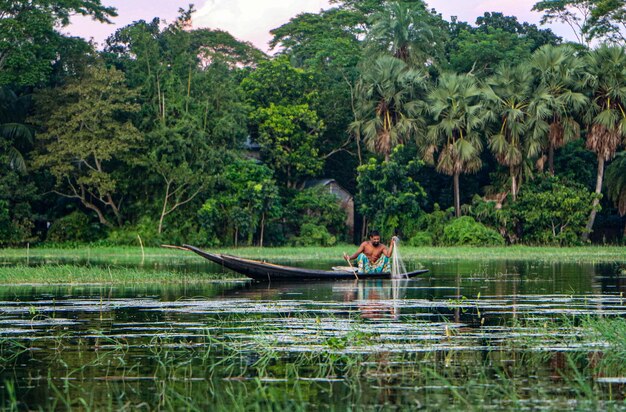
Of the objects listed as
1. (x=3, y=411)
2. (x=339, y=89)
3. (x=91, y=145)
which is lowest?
(x=3, y=411)

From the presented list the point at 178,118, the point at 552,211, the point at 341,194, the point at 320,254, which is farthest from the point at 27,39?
the point at 552,211

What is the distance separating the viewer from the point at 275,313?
14.8 meters

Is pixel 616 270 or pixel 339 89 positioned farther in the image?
pixel 339 89

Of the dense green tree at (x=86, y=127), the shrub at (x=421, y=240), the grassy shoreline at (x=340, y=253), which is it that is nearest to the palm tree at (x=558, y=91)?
the grassy shoreline at (x=340, y=253)

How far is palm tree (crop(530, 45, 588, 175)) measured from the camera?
42.9 metres

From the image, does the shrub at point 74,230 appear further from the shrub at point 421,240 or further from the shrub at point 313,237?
the shrub at point 421,240

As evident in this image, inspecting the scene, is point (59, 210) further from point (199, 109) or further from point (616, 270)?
point (616, 270)

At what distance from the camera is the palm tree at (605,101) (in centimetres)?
→ 4228

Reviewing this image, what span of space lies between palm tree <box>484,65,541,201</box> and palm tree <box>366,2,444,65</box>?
411 centimetres

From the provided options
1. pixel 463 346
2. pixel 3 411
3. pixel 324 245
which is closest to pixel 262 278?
pixel 463 346

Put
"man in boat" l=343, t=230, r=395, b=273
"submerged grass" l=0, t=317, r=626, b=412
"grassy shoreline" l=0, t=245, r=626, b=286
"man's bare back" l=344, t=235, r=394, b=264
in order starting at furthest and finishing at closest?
"man's bare back" l=344, t=235, r=394, b=264
"man in boat" l=343, t=230, r=395, b=273
"grassy shoreline" l=0, t=245, r=626, b=286
"submerged grass" l=0, t=317, r=626, b=412

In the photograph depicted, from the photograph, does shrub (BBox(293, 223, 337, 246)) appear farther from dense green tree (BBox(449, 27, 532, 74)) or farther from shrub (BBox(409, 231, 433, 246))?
dense green tree (BBox(449, 27, 532, 74))

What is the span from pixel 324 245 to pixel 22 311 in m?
31.6

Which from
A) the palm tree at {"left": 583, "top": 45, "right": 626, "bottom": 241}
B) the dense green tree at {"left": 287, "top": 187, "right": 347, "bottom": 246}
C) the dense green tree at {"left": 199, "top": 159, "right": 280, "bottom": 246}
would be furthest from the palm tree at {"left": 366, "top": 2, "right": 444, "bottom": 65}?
the dense green tree at {"left": 199, "top": 159, "right": 280, "bottom": 246}
